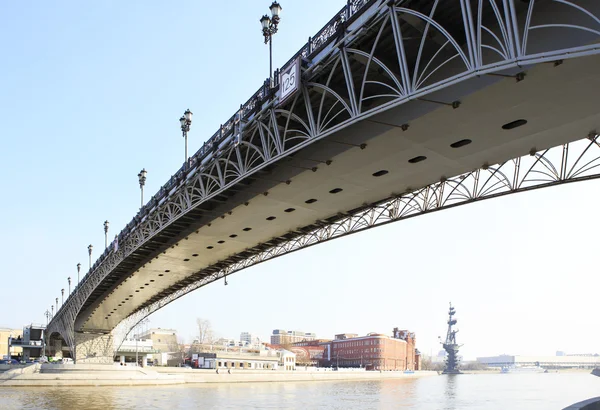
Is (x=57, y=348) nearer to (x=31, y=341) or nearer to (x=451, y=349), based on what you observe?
(x=31, y=341)

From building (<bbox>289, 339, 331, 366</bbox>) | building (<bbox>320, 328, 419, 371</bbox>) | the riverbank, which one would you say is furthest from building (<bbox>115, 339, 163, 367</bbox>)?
the riverbank

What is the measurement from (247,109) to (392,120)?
7519 millimetres

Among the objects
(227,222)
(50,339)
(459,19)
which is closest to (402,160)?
(459,19)

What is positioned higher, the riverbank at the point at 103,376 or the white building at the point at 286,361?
the riverbank at the point at 103,376

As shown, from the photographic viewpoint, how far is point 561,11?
11.4 meters

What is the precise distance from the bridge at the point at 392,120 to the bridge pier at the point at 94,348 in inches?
2115

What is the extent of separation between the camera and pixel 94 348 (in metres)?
83.8

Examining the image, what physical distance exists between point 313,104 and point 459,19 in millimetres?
6420

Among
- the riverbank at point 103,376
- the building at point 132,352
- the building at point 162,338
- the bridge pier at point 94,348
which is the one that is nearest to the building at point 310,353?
the building at point 162,338

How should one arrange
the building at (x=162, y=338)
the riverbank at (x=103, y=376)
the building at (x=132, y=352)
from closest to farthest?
the riverbank at (x=103, y=376), the building at (x=132, y=352), the building at (x=162, y=338)

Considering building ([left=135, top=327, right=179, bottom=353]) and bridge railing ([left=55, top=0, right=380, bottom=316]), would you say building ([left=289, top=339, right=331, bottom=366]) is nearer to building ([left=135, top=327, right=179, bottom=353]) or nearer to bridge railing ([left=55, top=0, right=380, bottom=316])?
building ([left=135, top=327, right=179, bottom=353])

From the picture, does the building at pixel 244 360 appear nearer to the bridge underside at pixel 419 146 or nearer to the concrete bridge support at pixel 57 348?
the concrete bridge support at pixel 57 348

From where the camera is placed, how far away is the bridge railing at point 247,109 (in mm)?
15602

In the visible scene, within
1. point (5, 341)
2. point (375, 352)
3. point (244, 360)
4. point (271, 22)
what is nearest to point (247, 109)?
point (271, 22)
